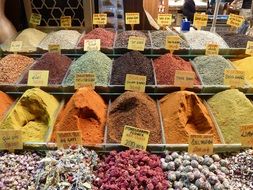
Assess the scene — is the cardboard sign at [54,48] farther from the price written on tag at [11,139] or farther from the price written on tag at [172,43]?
the price written on tag at [11,139]

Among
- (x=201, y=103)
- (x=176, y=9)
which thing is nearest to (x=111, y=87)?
(x=201, y=103)

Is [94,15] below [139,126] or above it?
above

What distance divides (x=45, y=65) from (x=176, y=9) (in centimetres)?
370

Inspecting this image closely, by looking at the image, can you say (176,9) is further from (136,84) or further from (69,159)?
(69,159)

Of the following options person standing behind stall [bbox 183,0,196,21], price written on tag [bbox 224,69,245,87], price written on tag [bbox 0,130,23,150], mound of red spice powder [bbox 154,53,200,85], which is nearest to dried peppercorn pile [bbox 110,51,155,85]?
mound of red spice powder [bbox 154,53,200,85]

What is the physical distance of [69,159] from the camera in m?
1.35

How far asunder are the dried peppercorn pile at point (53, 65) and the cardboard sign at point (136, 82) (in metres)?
0.44

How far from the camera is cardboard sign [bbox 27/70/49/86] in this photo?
6.15 feet

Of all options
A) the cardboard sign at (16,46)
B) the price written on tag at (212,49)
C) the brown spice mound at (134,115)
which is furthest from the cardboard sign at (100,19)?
the brown spice mound at (134,115)

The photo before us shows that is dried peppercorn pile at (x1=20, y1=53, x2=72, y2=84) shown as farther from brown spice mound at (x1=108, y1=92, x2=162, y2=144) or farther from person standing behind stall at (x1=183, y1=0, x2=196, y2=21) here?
person standing behind stall at (x1=183, y1=0, x2=196, y2=21)

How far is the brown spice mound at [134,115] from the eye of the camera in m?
1.56

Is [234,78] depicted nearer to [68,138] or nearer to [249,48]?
[249,48]

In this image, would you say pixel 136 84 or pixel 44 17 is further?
pixel 44 17

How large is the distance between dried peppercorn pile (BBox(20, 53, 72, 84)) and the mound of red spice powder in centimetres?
62
